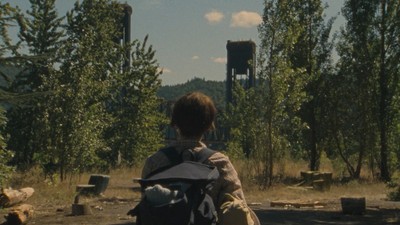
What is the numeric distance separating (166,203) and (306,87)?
99.6 ft

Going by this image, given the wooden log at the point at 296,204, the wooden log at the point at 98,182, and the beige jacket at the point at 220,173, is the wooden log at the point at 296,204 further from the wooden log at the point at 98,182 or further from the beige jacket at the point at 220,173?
the beige jacket at the point at 220,173

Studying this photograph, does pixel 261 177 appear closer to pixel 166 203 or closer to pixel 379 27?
pixel 379 27

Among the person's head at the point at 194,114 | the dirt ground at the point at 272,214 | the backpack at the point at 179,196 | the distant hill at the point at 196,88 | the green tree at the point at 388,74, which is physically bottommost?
the dirt ground at the point at 272,214

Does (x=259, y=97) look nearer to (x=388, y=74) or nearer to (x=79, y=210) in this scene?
(x=388, y=74)

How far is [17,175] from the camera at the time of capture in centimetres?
2366

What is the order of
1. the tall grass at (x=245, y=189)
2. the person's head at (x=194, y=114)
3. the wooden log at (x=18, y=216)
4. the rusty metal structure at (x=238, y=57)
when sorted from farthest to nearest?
the rusty metal structure at (x=238, y=57)
the tall grass at (x=245, y=189)
the wooden log at (x=18, y=216)
the person's head at (x=194, y=114)

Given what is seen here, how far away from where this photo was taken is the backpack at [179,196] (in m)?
2.89

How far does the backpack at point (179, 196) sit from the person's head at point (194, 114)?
0.21 metres

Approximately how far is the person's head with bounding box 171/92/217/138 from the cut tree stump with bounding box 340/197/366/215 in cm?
1353

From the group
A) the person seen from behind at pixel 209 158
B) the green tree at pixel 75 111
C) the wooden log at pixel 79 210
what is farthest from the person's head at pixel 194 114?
the green tree at pixel 75 111

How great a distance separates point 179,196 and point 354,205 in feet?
45.4

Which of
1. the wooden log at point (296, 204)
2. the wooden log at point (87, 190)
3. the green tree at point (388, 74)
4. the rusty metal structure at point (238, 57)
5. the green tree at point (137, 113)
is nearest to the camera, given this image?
the wooden log at point (296, 204)

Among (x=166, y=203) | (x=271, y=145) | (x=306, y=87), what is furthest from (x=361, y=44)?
(x=166, y=203)

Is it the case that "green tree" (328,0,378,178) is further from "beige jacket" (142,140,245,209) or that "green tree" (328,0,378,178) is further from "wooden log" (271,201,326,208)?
"beige jacket" (142,140,245,209)
